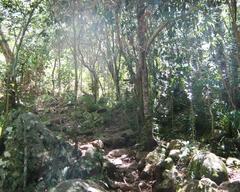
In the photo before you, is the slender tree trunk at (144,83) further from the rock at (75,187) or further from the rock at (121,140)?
the rock at (75,187)

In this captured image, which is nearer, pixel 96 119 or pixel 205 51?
pixel 96 119

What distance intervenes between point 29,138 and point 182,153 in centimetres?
314

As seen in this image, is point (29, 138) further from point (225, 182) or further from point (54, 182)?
point (225, 182)

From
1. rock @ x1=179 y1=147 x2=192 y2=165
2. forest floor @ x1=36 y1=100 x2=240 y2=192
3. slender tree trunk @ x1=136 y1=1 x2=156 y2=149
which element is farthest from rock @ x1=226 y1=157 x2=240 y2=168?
slender tree trunk @ x1=136 y1=1 x2=156 y2=149

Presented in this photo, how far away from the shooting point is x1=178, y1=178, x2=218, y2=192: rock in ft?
17.9

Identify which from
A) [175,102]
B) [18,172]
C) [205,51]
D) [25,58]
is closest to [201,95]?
[175,102]

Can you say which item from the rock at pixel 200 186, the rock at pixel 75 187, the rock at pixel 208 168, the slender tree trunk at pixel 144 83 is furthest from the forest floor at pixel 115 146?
the rock at pixel 75 187

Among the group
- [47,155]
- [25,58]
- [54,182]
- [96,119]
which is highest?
[25,58]

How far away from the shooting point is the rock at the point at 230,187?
564 centimetres

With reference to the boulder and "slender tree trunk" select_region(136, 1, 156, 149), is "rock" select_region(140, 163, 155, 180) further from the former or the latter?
"slender tree trunk" select_region(136, 1, 156, 149)

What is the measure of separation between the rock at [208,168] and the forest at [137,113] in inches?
0.8

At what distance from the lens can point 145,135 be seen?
Answer: 960 centimetres

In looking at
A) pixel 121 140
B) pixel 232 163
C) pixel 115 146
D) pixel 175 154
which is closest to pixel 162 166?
pixel 175 154

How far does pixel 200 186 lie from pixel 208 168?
89 centimetres
